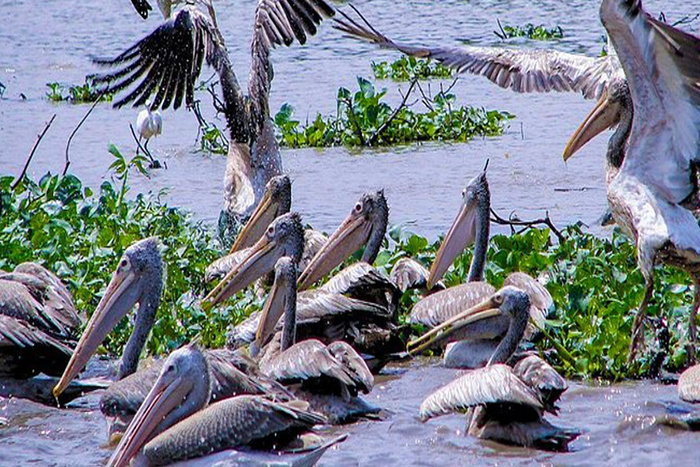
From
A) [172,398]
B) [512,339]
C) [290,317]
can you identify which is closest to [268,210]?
[290,317]

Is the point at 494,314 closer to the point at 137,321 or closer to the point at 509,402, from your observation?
the point at 509,402

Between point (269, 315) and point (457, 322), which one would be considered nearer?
point (457, 322)

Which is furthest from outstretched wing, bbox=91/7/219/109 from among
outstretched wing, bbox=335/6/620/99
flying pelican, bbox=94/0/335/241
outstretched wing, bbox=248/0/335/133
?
outstretched wing, bbox=335/6/620/99

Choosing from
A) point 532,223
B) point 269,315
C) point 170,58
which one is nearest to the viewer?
point 269,315

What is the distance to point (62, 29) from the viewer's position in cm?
1894

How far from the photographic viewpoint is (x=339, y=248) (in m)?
7.17

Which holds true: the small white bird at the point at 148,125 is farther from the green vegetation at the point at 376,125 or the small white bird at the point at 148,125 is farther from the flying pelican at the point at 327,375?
the flying pelican at the point at 327,375

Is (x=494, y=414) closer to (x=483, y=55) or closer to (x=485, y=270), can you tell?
(x=485, y=270)

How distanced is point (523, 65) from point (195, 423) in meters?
4.93

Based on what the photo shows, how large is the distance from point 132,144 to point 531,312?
6606mm

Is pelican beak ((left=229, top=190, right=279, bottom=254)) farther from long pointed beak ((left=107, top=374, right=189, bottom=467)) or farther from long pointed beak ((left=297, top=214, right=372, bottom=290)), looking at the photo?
long pointed beak ((left=107, top=374, right=189, bottom=467))

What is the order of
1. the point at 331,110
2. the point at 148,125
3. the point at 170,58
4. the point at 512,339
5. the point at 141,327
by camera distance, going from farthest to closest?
the point at 331,110
the point at 148,125
the point at 170,58
the point at 141,327
the point at 512,339

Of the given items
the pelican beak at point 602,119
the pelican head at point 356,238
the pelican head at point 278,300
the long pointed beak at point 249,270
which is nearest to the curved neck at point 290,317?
the pelican head at point 278,300

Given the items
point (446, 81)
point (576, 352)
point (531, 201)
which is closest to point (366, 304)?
point (576, 352)
